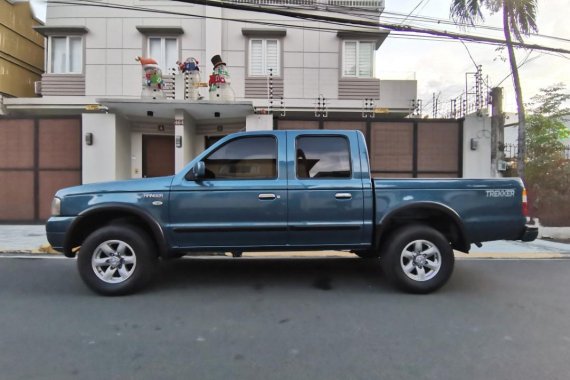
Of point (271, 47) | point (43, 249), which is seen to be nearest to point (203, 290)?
point (43, 249)

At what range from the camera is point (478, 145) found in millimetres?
11461

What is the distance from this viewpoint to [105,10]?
46.1 ft

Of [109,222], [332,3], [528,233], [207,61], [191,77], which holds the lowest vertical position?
[528,233]

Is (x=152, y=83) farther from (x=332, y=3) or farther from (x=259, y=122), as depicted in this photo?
(x=332, y=3)

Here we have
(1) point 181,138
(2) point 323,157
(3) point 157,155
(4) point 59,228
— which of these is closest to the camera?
(4) point 59,228

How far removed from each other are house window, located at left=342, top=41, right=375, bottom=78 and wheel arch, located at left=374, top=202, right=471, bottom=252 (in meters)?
10.1

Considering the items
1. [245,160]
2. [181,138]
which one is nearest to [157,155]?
[181,138]

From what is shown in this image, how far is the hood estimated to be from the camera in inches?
194

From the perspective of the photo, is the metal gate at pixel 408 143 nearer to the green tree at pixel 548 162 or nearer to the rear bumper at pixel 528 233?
the green tree at pixel 548 162

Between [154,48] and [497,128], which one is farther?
[154,48]

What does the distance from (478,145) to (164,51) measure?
34.8 feet

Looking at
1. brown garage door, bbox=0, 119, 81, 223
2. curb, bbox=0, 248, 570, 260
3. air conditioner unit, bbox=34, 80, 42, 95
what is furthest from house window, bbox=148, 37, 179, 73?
curb, bbox=0, 248, 570, 260

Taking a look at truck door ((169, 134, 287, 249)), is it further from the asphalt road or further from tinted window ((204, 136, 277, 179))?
the asphalt road

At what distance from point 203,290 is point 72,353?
1972mm
